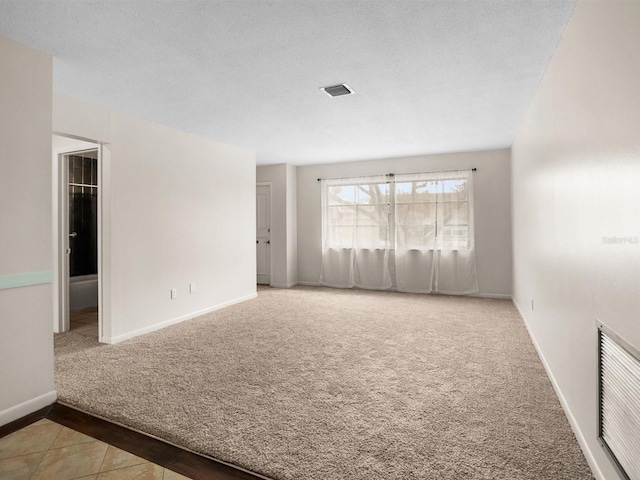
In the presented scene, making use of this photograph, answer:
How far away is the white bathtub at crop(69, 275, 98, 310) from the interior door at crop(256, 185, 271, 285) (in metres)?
2.89

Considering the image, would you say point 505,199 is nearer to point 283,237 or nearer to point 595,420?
point 283,237

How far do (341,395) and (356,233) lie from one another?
15.1 ft

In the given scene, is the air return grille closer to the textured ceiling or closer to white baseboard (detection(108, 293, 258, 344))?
the textured ceiling

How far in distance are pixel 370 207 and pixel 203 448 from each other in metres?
5.41

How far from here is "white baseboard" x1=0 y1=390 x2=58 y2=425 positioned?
2.34 m

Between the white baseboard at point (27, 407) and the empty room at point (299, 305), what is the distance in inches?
0.4

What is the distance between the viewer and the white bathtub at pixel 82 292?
17.6 feet

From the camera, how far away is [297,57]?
2.71 metres

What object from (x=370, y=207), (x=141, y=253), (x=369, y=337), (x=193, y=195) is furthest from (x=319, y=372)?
(x=370, y=207)

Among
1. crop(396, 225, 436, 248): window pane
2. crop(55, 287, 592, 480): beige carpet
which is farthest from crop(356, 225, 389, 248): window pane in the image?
crop(55, 287, 592, 480): beige carpet

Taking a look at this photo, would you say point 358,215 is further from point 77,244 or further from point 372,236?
point 77,244

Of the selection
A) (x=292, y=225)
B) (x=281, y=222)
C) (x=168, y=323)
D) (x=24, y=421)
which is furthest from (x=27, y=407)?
(x=292, y=225)

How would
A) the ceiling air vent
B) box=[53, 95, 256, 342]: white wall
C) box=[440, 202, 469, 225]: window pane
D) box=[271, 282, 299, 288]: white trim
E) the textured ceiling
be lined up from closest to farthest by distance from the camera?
1. the textured ceiling
2. the ceiling air vent
3. box=[53, 95, 256, 342]: white wall
4. box=[440, 202, 469, 225]: window pane
5. box=[271, 282, 299, 288]: white trim

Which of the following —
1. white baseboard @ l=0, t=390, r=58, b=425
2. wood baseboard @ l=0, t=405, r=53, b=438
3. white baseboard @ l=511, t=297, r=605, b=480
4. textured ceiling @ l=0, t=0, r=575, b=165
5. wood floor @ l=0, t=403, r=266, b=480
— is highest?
textured ceiling @ l=0, t=0, r=575, b=165
